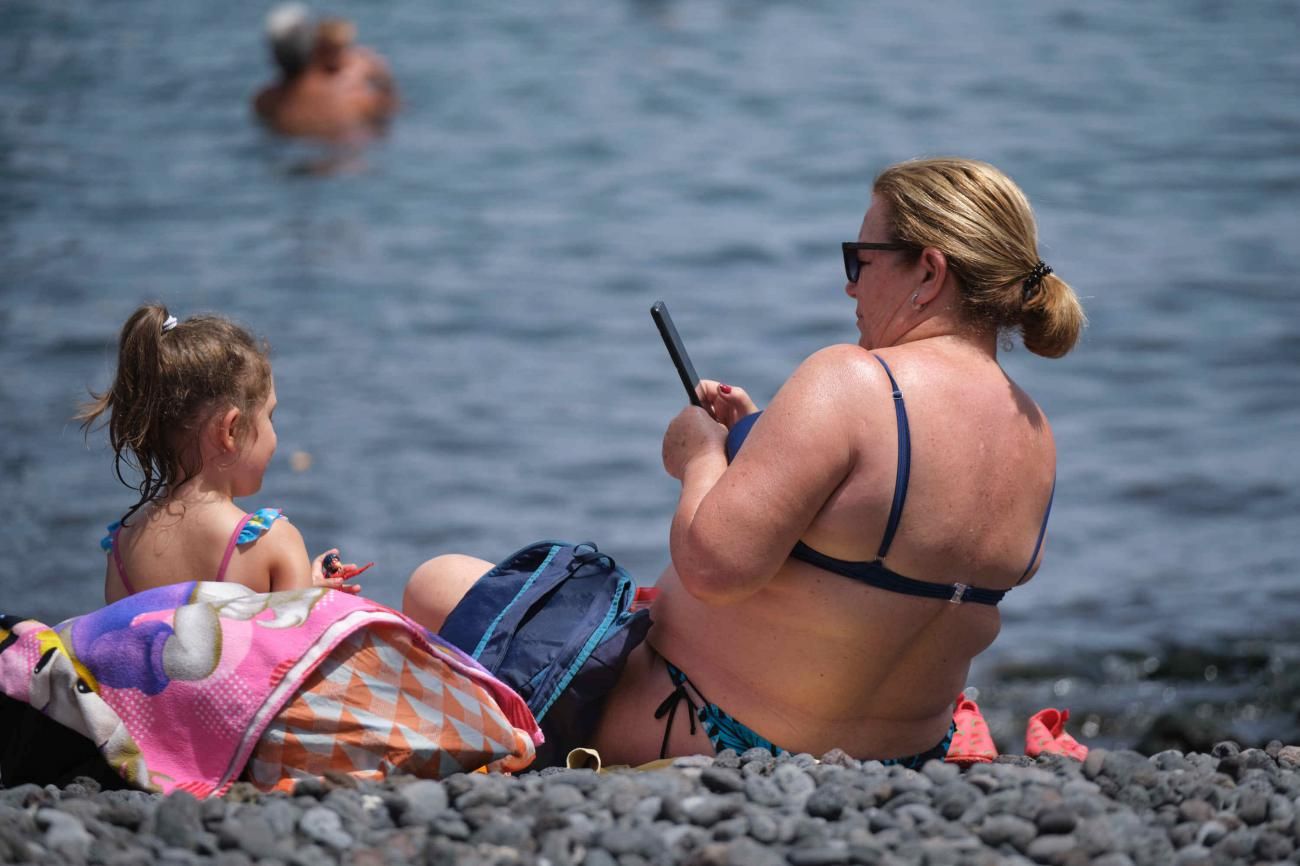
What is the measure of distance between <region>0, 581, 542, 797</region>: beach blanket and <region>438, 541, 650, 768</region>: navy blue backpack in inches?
11.0

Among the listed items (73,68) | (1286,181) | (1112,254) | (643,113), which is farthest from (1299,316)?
(73,68)

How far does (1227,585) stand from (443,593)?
3.79 meters

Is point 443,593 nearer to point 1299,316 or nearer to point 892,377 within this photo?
point 892,377

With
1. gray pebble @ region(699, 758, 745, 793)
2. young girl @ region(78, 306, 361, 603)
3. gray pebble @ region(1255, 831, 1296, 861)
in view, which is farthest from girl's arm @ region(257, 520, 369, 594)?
gray pebble @ region(1255, 831, 1296, 861)

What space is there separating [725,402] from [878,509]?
0.59m

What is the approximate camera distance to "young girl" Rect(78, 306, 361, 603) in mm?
3309

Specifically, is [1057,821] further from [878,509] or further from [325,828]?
[325,828]

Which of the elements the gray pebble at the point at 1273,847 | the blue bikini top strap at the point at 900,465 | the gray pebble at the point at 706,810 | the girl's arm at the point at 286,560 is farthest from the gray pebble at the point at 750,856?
the girl's arm at the point at 286,560

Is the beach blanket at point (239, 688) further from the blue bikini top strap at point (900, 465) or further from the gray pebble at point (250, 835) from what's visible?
the blue bikini top strap at point (900, 465)

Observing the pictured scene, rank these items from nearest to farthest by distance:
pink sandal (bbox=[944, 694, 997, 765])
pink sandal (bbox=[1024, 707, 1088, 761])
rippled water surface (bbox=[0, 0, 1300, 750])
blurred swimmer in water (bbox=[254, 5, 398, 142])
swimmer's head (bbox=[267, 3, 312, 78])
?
pink sandal (bbox=[944, 694, 997, 765]) → pink sandal (bbox=[1024, 707, 1088, 761]) → rippled water surface (bbox=[0, 0, 1300, 750]) → swimmer's head (bbox=[267, 3, 312, 78]) → blurred swimmer in water (bbox=[254, 5, 398, 142])

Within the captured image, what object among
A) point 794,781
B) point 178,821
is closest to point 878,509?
point 794,781

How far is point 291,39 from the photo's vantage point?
11.2 metres

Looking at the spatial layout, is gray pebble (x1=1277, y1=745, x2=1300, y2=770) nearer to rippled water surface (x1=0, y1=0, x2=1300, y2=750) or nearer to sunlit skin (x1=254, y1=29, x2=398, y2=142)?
rippled water surface (x1=0, y1=0, x2=1300, y2=750)

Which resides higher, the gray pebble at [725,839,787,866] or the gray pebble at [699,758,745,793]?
the gray pebble at [725,839,787,866]
